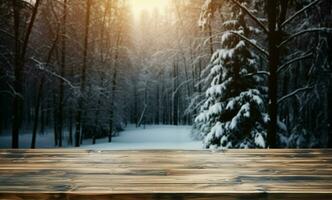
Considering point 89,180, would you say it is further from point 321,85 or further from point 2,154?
point 321,85

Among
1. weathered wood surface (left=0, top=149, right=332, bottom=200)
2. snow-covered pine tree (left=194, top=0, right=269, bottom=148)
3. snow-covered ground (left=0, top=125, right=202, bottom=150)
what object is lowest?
snow-covered ground (left=0, top=125, right=202, bottom=150)

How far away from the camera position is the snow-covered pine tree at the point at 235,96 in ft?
40.7

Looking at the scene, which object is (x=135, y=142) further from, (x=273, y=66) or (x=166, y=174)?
(x=166, y=174)

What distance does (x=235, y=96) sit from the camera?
13094 millimetres

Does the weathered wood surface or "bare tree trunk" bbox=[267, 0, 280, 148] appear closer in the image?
the weathered wood surface

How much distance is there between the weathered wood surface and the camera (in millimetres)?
2027

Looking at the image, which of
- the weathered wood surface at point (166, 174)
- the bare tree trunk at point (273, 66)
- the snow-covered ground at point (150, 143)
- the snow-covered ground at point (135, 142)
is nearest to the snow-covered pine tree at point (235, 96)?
the snow-covered ground at point (150, 143)

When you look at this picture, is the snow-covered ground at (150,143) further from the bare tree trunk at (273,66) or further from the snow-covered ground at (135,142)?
the bare tree trunk at (273,66)

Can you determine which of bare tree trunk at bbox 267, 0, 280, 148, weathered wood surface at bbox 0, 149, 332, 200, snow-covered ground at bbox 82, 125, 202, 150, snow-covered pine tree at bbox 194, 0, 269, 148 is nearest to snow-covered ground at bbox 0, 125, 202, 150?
snow-covered ground at bbox 82, 125, 202, 150

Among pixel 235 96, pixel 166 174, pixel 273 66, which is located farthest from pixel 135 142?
pixel 166 174

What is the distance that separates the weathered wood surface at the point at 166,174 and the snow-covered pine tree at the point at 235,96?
8.65 meters

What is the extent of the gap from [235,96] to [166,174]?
1081cm

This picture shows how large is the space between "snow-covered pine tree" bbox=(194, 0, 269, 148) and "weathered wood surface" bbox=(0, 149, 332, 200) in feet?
28.4

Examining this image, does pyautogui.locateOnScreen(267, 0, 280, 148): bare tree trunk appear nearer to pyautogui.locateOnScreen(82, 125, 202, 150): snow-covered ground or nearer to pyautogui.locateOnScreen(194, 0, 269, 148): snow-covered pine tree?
pyautogui.locateOnScreen(194, 0, 269, 148): snow-covered pine tree
